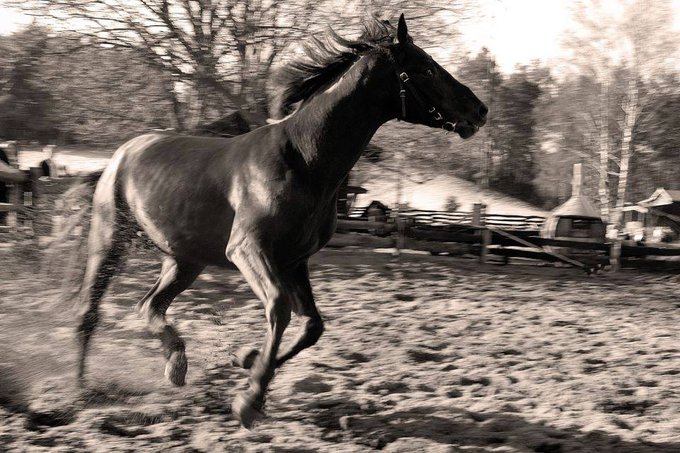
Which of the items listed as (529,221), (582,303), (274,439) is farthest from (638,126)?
(274,439)

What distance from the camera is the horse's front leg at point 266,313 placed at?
356cm

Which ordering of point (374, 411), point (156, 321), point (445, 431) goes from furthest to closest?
point (156, 321) < point (374, 411) < point (445, 431)

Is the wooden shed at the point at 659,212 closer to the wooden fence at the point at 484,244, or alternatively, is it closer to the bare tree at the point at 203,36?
the wooden fence at the point at 484,244

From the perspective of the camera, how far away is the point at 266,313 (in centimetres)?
363

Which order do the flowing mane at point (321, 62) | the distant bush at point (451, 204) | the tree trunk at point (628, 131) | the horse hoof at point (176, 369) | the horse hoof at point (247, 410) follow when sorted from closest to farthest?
the horse hoof at point (247, 410) → the flowing mane at point (321, 62) → the horse hoof at point (176, 369) → the tree trunk at point (628, 131) → the distant bush at point (451, 204)

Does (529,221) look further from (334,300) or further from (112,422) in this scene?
(112,422)

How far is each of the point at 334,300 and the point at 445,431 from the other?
4741 mm

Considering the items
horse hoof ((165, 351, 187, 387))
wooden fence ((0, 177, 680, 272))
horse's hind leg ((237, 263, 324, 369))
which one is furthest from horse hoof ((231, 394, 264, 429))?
wooden fence ((0, 177, 680, 272))

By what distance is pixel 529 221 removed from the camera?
3494 cm

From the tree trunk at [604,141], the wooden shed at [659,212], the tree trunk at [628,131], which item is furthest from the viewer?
the wooden shed at [659,212]

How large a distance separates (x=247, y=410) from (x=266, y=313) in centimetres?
47

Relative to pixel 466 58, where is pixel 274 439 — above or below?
below

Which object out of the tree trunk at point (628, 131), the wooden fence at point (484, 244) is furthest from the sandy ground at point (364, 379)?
the tree trunk at point (628, 131)

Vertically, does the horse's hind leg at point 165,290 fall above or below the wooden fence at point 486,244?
above
